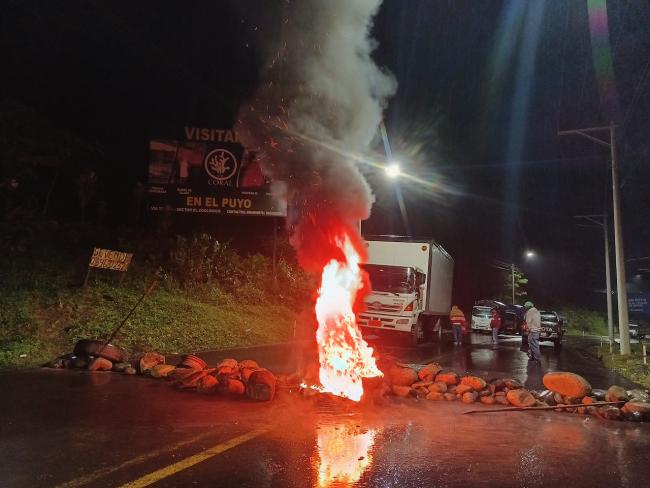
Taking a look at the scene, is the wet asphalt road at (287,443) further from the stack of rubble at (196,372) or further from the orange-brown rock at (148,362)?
the orange-brown rock at (148,362)

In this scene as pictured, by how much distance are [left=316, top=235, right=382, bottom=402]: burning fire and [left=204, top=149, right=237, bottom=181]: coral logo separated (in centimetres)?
1599

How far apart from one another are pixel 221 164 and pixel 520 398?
18.9 metres

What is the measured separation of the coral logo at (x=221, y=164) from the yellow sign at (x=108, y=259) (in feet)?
29.0

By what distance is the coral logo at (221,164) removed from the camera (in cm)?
2433

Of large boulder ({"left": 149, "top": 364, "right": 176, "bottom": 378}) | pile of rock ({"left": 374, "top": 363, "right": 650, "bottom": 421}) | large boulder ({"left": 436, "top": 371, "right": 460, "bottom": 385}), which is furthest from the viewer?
large boulder ({"left": 149, "top": 364, "right": 176, "bottom": 378})

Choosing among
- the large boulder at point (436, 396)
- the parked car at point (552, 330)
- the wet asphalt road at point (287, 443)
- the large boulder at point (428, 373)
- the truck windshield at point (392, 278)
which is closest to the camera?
the wet asphalt road at point (287, 443)

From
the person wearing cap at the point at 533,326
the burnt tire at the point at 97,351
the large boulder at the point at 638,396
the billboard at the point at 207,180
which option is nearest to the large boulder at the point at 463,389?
the large boulder at the point at 638,396

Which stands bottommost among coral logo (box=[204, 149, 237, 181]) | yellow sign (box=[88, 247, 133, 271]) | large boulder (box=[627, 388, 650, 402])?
large boulder (box=[627, 388, 650, 402])

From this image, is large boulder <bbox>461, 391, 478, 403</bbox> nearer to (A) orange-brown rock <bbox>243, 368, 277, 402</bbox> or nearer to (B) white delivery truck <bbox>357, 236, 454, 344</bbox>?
(A) orange-brown rock <bbox>243, 368, 277, 402</bbox>

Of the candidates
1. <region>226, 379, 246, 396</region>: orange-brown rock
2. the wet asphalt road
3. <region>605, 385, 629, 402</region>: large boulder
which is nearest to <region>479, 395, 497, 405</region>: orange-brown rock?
the wet asphalt road

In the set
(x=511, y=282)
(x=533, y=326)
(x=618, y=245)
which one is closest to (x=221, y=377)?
(x=533, y=326)

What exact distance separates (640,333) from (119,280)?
94.2 ft

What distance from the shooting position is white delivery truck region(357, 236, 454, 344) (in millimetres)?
19844

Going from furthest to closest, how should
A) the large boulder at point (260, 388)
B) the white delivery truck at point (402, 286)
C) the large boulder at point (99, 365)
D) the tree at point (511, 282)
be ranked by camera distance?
the tree at point (511, 282) → the white delivery truck at point (402, 286) → the large boulder at point (99, 365) → the large boulder at point (260, 388)
